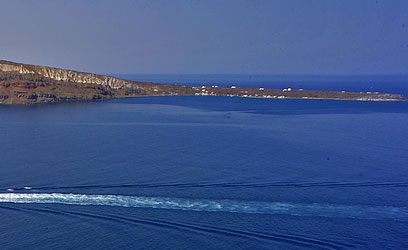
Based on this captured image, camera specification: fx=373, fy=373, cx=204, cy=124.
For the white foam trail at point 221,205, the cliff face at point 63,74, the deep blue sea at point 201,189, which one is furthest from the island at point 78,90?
the white foam trail at point 221,205

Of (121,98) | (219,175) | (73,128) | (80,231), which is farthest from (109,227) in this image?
(121,98)

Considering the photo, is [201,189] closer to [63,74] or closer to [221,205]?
[221,205]

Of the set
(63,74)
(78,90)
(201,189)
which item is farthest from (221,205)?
(63,74)

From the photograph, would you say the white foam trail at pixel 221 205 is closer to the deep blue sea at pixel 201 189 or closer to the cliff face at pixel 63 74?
the deep blue sea at pixel 201 189

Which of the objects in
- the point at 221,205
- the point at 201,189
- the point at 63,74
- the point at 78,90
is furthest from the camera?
the point at 63,74

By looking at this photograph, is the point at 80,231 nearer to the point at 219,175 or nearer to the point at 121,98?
the point at 219,175

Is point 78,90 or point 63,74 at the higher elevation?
point 63,74

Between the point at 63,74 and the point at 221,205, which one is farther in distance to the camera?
the point at 63,74
